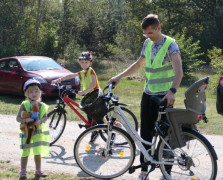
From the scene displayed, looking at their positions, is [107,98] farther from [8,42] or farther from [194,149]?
[8,42]

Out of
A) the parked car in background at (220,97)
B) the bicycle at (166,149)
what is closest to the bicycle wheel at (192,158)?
the bicycle at (166,149)

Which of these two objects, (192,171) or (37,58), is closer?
(192,171)

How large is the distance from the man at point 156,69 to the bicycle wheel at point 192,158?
0.34 m

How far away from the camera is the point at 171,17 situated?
41031mm

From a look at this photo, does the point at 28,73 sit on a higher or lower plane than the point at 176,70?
lower

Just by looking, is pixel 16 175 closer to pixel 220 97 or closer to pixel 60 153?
pixel 60 153

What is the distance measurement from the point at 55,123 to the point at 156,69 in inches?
110

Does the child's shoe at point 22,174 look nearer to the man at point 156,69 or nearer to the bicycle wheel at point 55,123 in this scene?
the man at point 156,69

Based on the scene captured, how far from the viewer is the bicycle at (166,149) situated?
391cm

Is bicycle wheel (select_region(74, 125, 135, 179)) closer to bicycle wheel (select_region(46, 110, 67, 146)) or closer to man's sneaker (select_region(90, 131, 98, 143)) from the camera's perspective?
man's sneaker (select_region(90, 131, 98, 143))

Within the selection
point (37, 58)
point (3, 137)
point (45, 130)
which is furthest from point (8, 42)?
point (45, 130)

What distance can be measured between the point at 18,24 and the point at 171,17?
68.4ft

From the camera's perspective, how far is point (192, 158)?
163 inches

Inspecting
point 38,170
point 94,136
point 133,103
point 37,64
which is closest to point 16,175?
point 38,170
